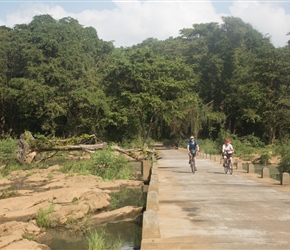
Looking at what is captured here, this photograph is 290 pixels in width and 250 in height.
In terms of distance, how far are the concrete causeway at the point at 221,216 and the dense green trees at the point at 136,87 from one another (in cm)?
3066

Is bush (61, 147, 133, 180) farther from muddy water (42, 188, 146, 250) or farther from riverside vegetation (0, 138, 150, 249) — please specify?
muddy water (42, 188, 146, 250)

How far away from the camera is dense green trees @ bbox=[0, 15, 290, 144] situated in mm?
46531

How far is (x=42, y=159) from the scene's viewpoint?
1096 inches

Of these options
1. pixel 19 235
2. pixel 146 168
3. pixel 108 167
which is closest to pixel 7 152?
pixel 108 167

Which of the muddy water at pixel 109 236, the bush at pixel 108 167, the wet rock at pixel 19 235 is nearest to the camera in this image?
the wet rock at pixel 19 235

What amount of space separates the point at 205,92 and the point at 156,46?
57.3 feet

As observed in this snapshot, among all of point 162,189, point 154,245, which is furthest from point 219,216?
point 162,189

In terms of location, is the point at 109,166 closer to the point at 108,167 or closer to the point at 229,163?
the point at 108,167

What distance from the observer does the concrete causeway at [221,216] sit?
7.28m

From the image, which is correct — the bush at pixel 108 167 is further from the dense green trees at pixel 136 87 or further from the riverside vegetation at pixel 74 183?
the dense green trees at pixel 136 87

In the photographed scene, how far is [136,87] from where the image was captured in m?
46.8

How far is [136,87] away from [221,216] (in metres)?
38.0

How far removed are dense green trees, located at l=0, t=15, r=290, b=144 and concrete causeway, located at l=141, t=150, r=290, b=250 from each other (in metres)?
30.7

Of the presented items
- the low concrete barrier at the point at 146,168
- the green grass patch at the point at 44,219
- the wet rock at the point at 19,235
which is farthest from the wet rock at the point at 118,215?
the low concrete barrier at the point at 146,168
